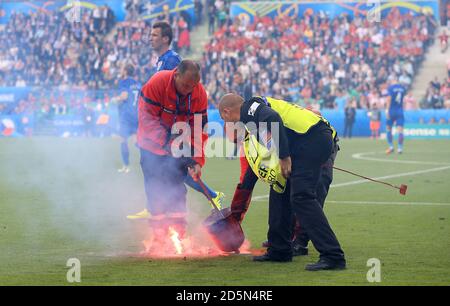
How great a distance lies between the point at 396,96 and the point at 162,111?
1845cm

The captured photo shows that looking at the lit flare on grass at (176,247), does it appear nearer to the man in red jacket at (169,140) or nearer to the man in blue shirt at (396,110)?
the man in red jacket at (169,140)

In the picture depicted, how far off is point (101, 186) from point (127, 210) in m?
3.80

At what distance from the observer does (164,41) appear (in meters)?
10.7

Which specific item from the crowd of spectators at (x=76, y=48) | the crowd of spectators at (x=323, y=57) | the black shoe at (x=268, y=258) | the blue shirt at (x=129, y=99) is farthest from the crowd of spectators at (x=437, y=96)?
the black shoe at (x=268, y=258)

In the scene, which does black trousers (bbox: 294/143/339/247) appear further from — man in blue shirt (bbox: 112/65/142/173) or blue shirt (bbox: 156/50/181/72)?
man in blue shirt (bbox: 112/65/142/173)

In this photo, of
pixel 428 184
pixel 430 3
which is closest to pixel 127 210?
pixel 428 184

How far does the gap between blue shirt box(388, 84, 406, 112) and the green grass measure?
5.57m

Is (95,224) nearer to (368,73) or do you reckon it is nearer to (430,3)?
(368,73)

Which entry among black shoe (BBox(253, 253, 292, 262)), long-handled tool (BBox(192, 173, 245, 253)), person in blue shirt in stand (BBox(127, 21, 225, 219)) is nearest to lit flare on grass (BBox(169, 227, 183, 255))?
long-handled tool (BBox(192, 173, 245, 253))

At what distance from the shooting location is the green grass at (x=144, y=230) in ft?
25.9

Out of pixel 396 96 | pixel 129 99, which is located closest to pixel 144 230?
pixel 129 99

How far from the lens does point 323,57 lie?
41250 millimetres

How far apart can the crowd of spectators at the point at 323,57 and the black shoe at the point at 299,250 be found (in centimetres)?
2899

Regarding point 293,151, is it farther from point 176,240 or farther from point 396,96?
point 396,96
